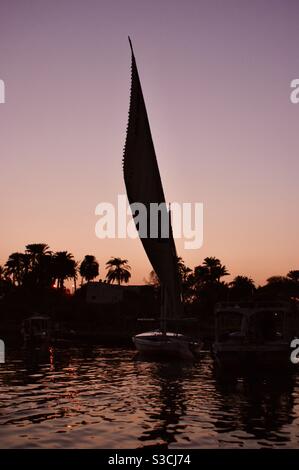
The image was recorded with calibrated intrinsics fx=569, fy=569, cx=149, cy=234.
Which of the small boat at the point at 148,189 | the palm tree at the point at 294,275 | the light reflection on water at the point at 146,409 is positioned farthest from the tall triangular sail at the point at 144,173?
the palm tree at the point at 294,275

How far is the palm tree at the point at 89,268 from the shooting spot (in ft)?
574

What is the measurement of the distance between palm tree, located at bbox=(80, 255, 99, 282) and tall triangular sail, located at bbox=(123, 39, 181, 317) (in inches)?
5272

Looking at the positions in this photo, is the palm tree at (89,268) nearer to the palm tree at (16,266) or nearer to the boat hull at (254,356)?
the palm tree at (16,266)

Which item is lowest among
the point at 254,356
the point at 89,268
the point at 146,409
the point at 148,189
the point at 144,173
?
the point at 146,409

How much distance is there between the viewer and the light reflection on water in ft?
58.9

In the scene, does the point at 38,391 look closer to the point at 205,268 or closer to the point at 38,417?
the point at 38,417

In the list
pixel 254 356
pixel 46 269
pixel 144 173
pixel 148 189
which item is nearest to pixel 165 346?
pixel 254 356

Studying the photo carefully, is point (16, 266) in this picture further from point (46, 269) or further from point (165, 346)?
point (165, 346)

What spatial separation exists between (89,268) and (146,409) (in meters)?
153

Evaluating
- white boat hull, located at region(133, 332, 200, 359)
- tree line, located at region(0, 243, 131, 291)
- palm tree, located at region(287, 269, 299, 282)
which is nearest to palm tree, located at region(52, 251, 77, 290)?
tree line, located at region(0, 243, 131, 291)

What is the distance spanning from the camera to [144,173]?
3966 cm

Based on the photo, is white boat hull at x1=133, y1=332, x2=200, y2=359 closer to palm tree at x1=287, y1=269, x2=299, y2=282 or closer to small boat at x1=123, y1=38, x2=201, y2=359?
small boat at x1=123, y1=38, x2=201, y2=359
